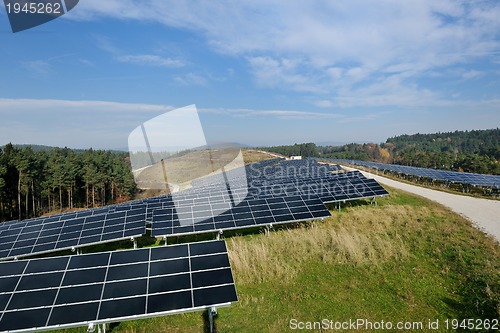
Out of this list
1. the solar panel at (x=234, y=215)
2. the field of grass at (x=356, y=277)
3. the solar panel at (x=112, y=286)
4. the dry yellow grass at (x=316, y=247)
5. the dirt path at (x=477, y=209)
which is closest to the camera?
the solar panel at (x=112, y=286)

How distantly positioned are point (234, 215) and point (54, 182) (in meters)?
45.9

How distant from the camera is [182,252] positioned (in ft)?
32.7

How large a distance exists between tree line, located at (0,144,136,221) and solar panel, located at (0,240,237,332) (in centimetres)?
3891

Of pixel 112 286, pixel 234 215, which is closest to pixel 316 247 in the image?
pixel 234 215

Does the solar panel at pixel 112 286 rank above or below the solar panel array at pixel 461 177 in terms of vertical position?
below

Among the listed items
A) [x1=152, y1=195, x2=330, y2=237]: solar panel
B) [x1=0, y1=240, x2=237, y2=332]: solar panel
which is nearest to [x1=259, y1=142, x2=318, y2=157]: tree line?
[x1=152, y1=195, x2=330, y2=237]: solar panel

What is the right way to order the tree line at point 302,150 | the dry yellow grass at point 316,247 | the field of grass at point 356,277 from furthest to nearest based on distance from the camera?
the tree line at point 302,150 < the dry yellow grass at point 316,247 < the field of grass at point 356,277

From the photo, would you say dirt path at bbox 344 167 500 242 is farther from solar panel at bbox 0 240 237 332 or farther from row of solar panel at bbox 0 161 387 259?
solar panel at bbox 0 240 237 332

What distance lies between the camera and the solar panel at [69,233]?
15.4 metres

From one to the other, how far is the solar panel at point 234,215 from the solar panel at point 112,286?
6517mm

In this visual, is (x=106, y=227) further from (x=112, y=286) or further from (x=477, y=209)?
(x=477, y=209)

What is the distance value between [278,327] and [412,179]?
48.9 meters

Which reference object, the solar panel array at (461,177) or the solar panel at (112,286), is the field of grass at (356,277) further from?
the solar panel array at (461,177)

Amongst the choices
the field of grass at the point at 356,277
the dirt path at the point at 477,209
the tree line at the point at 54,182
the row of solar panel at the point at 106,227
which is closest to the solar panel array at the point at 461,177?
the dirt path at the point at 477,209
